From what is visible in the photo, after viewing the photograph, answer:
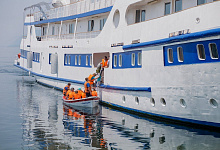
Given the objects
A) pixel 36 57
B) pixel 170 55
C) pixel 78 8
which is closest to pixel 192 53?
pixel 170 55

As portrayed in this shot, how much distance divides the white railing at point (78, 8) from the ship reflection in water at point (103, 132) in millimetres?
7167

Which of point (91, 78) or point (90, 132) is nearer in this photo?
point (90, 132)

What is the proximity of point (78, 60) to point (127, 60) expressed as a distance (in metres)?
6.82

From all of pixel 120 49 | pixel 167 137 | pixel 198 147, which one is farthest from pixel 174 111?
pixel 120 49

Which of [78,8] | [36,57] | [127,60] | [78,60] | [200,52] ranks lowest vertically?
[127,60]

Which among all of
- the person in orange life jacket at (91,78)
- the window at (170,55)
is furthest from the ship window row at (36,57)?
the window at (170,55)

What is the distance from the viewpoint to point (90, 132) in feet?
41.7

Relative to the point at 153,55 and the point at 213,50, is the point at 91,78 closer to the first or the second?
the point at 153,55

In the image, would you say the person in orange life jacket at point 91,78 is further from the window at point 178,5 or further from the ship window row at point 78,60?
the window at point 178,5

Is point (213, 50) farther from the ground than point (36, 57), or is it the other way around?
point (36, 57)

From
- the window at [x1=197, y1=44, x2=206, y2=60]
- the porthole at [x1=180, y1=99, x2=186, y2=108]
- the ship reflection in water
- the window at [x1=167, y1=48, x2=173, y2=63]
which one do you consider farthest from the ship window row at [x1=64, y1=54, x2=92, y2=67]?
the window at [x1=197, y1=44, x2=206, y2=60]

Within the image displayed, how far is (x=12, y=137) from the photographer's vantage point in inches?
462

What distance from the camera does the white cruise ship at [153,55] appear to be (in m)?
11.5

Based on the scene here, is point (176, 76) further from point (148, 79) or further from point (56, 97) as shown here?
point (56, 97)
